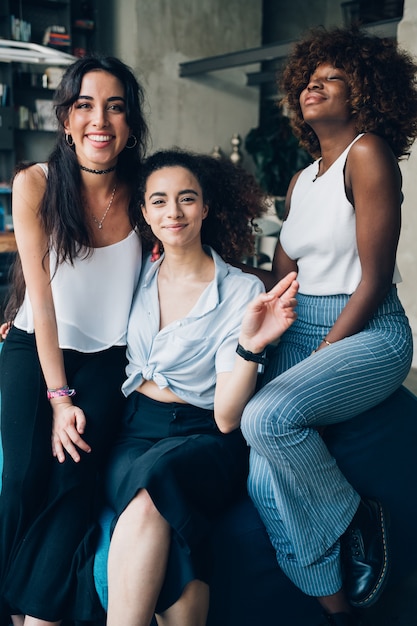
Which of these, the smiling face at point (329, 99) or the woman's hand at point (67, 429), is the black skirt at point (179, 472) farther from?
the smiling face at point (329, 99)

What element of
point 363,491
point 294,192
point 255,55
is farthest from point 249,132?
point 363,491

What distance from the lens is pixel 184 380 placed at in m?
1.80

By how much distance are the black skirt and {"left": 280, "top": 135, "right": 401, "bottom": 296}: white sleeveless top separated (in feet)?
1.77

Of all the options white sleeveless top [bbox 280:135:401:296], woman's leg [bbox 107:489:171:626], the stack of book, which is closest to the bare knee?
woman's leg [bbox 107:489:171:626]

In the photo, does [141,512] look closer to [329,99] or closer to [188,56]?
[329,99]

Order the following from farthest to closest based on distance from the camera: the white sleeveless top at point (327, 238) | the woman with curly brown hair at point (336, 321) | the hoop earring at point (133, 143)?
the hoop earring at point (133, 143) < the white sleeveless top at point (327, 238) < the woman with curly brown hair at point (336, 321)

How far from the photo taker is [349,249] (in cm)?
191

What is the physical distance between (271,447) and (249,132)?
648 cm

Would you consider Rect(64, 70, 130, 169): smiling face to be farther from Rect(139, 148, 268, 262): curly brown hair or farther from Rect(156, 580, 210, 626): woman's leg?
Rect(156, 580, 210, 626): woman's leg

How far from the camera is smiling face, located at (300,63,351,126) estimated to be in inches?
78.0

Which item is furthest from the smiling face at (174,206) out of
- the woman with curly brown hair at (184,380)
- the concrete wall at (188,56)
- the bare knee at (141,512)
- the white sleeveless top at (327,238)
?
the concrete wall at (188,56)

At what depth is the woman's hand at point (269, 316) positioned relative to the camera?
4.94 ft

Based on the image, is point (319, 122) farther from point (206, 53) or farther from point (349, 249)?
point (206, 53)

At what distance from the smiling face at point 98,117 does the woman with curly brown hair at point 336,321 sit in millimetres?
599
